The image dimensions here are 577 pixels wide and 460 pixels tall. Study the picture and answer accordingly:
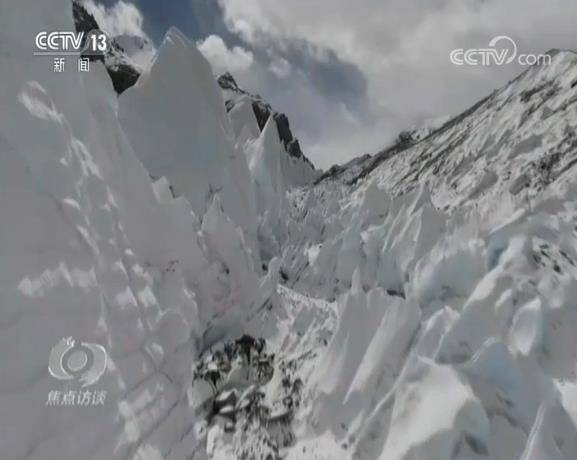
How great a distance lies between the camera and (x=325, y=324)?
1320 cm

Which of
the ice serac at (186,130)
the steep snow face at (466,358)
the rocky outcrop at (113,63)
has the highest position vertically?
the rocky outcrop at (113,63)

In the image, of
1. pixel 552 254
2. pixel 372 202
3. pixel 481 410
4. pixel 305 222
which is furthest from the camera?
pixel 305 222

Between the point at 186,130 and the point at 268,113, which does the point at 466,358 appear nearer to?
the point at 186,130

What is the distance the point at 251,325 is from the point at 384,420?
1010cm

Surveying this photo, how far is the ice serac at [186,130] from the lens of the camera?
21500 mm

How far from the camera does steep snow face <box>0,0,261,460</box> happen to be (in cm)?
613

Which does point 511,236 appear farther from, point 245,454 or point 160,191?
point 160,191

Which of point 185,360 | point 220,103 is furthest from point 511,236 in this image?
point 220,103

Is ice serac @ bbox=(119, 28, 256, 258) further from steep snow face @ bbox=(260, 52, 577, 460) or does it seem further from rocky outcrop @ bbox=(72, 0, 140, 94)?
rocky outcrop @ bbox=(72, 0, 140, 94)

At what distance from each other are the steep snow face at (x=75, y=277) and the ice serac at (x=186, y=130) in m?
8.61

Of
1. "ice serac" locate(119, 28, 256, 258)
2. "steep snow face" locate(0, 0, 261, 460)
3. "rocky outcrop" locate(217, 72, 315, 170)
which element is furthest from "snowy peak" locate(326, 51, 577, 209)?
"rocky outcrop" locate(217, 72, 315, 170)

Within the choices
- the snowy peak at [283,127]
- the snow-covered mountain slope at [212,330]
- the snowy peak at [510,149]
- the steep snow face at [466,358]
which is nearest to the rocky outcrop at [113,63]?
the snowy peak at [283,127]

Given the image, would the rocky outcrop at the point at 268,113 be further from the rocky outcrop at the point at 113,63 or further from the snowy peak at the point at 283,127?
the rocky outcrop at the point at 113,63

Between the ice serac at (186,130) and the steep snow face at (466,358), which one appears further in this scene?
the ice serac at (186,130)
